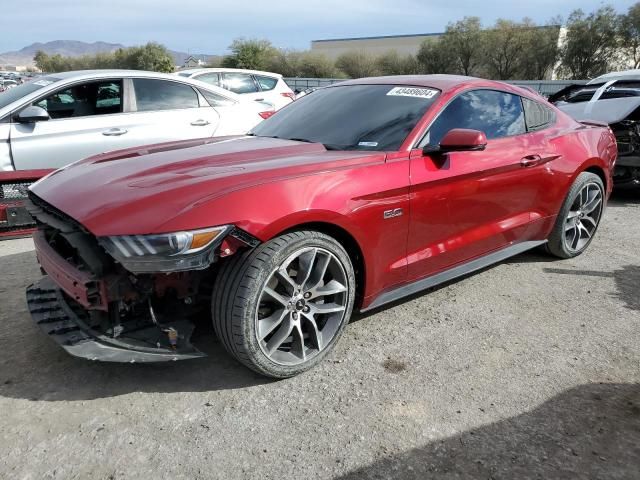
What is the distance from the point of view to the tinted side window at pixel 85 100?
5547 mm

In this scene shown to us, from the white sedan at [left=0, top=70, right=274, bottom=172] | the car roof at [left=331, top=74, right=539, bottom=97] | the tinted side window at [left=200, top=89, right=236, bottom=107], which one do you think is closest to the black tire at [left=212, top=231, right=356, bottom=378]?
the car roof at [left=331, top=74, right=539, bottom=97]

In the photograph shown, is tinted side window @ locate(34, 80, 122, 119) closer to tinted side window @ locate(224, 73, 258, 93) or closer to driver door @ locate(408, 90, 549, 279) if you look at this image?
driver door @ locate(408, 90, 549, 279)

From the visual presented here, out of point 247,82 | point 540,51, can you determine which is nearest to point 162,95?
point 247,82

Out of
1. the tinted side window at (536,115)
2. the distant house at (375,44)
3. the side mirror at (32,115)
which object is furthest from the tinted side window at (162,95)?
the distant house at (375,44)

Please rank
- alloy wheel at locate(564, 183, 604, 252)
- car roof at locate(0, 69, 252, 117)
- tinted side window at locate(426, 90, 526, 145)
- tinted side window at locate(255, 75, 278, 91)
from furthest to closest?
tinted side window at locate(255, 75, 278, 91) < car roof at locate(0, 69, 252, 117) < alloy wheel at locate(564, 183, 604, 252) < tinted side window at locate(426, 90, 526, 145)

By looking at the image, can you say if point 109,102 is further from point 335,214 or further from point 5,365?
point 335,214

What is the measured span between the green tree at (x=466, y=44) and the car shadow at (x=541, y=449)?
50816 mm

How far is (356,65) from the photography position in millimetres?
54000

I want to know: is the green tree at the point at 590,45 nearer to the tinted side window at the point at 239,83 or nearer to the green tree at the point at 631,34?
the green tree at the point at 631,34

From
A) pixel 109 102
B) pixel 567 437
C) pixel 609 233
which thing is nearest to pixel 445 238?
pixel 567 437

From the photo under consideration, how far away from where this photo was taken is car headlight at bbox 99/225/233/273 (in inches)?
91.6

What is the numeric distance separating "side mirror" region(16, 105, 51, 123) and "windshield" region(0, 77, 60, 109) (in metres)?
0.26

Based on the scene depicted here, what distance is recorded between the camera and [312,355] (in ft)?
9.43

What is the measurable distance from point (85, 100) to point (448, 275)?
4333 millimetres
